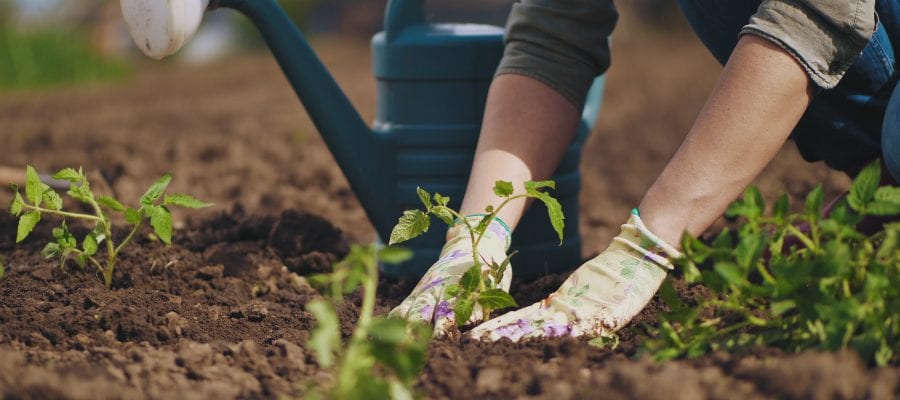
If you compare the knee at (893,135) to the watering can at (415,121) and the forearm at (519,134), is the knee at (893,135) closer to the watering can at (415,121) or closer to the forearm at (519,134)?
the forearm at (519,134)

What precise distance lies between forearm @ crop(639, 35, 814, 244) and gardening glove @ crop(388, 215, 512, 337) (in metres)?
0.26

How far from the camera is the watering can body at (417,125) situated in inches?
82.0

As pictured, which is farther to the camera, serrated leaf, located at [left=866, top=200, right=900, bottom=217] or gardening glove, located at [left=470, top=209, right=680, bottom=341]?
gardening glove, located at [left=470, top=209, right=680, bottom=341]

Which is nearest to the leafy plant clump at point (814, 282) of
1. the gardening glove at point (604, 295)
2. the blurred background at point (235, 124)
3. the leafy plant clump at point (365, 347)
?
the gardening glove at point (604, 295)

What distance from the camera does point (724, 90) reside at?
1.50 metres

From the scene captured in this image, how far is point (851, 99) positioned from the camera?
1.82 m

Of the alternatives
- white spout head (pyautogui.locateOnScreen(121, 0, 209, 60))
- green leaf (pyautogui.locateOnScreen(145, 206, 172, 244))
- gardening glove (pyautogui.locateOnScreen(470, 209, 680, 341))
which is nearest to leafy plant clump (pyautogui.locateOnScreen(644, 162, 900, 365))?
gardening glove (pyautogui.locateOnScreen(470, 209, 680, 341))

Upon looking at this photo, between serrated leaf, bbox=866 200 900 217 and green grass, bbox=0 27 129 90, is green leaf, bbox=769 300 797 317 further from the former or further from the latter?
green grass, bbox=0 27 129 90

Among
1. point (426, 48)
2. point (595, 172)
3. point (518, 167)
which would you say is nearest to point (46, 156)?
point (595, 172)

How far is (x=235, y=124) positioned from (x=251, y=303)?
3.44 m

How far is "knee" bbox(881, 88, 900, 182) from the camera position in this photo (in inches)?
62.3

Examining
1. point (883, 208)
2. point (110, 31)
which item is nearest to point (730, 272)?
point (883, 208)

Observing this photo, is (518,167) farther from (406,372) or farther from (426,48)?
(406,372)

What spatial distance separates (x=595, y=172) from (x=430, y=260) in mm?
1842
